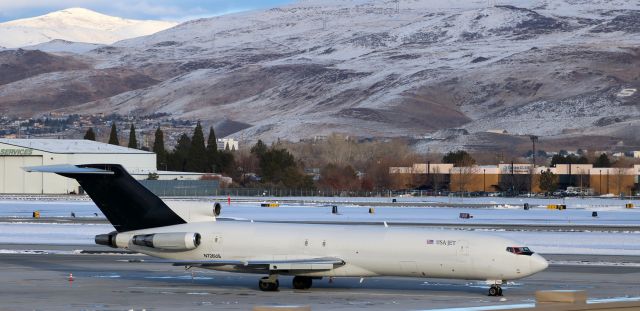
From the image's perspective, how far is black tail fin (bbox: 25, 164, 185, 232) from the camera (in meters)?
50.2

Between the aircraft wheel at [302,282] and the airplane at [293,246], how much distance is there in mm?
38

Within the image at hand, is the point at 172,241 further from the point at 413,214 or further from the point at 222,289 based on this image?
the point at 413,214

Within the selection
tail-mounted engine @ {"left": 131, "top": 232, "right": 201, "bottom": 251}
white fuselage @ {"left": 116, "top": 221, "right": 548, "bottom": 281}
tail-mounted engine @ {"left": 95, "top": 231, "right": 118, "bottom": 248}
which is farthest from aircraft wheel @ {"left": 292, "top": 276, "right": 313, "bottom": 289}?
tail-mounted engine @ {"left": 95, "top": 231, "right": 118, "bottom": 248}

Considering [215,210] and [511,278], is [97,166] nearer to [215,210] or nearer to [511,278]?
[215,210]

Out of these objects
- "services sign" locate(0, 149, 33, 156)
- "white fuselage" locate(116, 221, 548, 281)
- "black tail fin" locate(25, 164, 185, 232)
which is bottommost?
"white fuselage" locate(116, 221, 548, 281)

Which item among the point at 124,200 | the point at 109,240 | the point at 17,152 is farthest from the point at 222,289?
the point at 17,152

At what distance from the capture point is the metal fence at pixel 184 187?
184250mm

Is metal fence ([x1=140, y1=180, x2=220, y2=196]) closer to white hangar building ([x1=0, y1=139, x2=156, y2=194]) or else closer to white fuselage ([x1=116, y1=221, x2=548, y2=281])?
white hangar building ([x1=0, y1=139, x2=156, y2=194])

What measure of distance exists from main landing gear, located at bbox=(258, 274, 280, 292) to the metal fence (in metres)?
134

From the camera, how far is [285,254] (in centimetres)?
4841

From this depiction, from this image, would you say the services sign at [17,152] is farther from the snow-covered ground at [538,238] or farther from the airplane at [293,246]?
the airplane at [293,246]

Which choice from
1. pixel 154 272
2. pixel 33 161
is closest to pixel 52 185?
pixel 33 161

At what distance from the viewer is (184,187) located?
190 metres

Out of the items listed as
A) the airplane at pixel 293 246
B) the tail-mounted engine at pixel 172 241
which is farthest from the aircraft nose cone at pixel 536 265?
the tail-mounted engine at pixel 172 241
